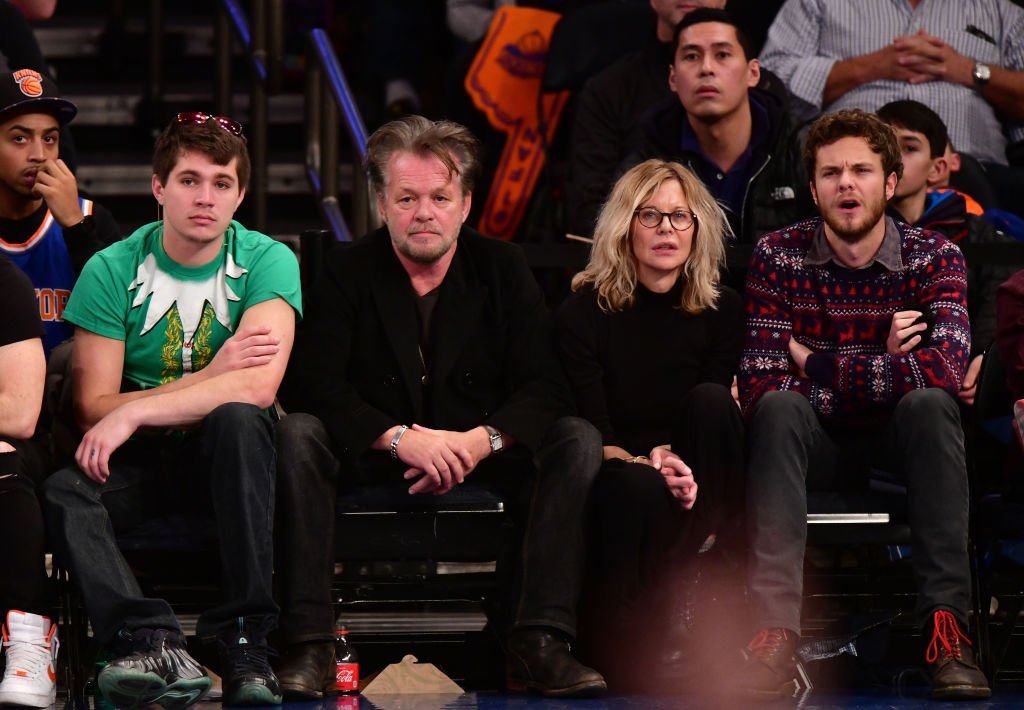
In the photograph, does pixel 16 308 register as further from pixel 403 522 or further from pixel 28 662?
pixel 403 522

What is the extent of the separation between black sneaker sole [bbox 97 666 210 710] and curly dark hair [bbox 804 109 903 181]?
6.43 feet

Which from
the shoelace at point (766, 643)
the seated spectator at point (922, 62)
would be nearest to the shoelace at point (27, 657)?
the shoelace at point (766, 643)

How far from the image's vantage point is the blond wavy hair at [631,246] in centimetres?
384

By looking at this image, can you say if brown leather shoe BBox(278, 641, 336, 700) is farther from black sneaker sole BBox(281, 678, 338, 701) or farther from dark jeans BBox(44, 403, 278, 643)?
dark jeans BBox(44, 403, 278, 643)

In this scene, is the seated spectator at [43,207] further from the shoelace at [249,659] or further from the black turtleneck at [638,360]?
the black turtleneck at [638,360]

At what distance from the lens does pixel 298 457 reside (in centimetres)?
342

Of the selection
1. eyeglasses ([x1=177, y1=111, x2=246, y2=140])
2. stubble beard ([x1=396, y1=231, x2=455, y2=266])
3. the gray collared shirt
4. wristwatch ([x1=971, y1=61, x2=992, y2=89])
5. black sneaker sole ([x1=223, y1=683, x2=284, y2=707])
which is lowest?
black sneaker sole ([x1=223, y1=683, x2=284, y2=707])

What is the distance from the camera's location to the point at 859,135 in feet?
12.8

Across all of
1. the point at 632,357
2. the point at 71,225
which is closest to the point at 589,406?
the point at 632,357

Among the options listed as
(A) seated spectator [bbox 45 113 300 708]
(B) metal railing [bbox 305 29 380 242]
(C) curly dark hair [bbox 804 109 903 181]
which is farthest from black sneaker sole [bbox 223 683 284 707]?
(B) metal railing [bbox 305 29 380 242]

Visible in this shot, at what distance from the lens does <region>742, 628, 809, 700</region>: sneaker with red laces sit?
3264 millimetres

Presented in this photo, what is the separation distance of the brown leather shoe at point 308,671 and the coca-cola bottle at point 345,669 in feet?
0.12

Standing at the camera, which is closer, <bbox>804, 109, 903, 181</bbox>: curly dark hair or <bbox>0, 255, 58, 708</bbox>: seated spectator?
<bbox>0, 255, 58, 708</bbox>: seated spectator

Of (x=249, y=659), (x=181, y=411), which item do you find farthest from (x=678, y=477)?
(x=181, y=411)
